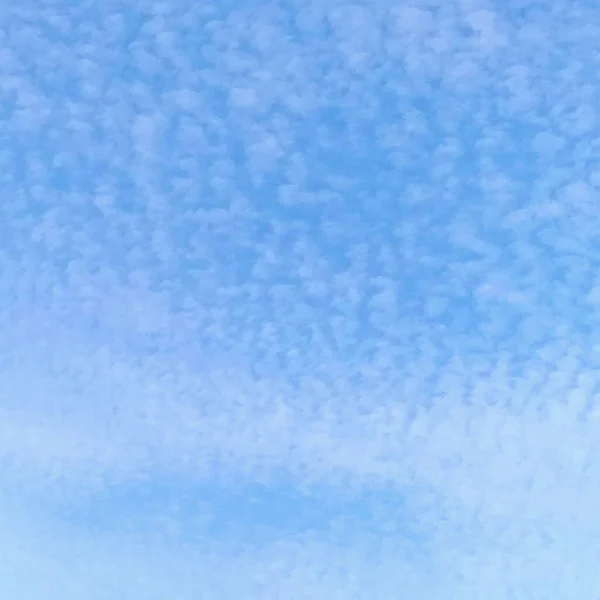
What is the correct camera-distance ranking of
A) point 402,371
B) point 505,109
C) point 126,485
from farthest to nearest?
point 126,485
point 402,371
point 505,109

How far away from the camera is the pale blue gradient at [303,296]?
0.77m

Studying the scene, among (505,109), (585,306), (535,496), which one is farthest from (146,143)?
(535,496)

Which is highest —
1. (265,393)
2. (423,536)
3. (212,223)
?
(212,223)

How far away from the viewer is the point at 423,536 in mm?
945

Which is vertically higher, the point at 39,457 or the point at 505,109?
the point at 505,109

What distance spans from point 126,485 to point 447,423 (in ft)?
1.38

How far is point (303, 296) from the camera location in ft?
2.82

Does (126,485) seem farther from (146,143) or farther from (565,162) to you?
(565,162)

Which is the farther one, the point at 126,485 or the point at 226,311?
the point at 126,485

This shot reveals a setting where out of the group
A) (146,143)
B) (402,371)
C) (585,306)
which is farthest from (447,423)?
(146,143)

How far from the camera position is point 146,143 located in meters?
0.82

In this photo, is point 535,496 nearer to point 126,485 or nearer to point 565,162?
point 565,162

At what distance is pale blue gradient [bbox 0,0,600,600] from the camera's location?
770 millimetres

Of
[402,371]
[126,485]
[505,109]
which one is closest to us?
[505,109]
